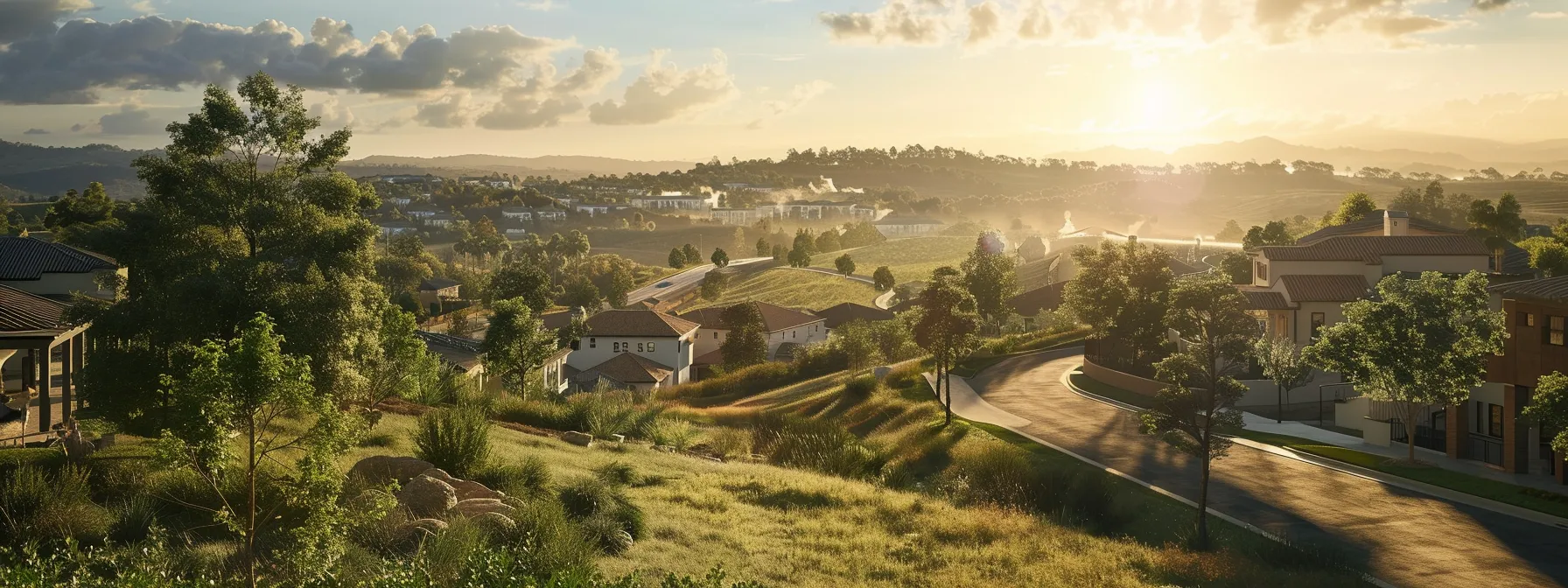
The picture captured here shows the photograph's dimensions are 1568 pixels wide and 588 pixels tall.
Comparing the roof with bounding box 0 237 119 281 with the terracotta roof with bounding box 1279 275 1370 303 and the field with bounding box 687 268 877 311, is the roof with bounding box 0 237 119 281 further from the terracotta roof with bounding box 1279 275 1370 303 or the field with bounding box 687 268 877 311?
the field with bounding box 687 268 877 311

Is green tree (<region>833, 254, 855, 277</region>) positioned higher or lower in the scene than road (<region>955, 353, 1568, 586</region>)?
higher

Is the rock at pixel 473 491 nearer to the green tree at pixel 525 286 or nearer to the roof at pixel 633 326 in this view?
the green tree at pixel 525 286

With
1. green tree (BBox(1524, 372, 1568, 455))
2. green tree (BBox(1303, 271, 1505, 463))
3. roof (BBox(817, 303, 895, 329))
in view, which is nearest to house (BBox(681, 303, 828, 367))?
roof (BBox(817, 303, 895, 329))

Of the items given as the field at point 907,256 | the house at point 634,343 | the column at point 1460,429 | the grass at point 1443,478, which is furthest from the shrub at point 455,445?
the field at point 907,256

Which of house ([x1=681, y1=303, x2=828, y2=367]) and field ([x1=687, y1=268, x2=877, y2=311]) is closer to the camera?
house ([x1=681, y1=303, x2=828, y2=367])

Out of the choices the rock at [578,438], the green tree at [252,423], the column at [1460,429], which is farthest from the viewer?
the column at [1460,429]

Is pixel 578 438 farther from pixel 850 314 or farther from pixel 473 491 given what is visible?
pixel 850 314
